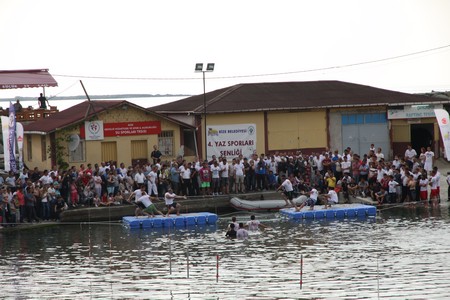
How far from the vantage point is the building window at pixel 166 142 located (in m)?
52.8

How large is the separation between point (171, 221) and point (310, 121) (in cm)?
1563

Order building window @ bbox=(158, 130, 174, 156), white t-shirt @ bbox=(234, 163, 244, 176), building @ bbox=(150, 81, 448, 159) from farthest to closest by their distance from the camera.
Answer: building @ bbox=(150, 81, 448, 159) < building window @ bbox=(158, 130, 174, 156) < white t-shirt @ bbox=(234, 163, 244, 176)

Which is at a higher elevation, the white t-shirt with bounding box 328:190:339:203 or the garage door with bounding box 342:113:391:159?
the garage door with bounding box 342:113:391:159

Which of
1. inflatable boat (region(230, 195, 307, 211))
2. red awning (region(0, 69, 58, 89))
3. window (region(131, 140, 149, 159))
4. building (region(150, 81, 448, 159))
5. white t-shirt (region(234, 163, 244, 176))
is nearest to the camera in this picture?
inflatable boat (region(230, 195, 307, 211))

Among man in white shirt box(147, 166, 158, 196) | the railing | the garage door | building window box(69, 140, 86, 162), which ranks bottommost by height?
man in white shirt box(147, 166, 158, 196)

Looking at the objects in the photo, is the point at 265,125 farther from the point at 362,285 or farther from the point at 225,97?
the point at 362,285

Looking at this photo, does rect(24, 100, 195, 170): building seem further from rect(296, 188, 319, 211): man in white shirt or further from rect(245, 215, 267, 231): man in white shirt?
rect(245, 215, 267, 231): man in white shirt

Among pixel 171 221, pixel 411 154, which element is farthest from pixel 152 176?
pixel 411 154

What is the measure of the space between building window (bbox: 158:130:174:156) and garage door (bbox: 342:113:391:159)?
33.7 feet

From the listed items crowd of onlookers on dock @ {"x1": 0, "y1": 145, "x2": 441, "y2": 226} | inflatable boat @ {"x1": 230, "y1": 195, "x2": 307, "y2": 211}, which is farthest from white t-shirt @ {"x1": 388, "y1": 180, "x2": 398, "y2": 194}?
inflatable boat @ {"x1": 230, "y1": 195, "x2": 307, "y2": 211}

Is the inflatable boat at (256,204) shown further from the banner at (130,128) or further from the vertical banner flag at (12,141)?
the vertical banner flag at (12,141)

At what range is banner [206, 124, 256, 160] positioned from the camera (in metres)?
54.0

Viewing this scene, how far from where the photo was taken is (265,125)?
5512 centimetres

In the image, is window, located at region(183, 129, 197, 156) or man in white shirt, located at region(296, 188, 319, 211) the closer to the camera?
man in white shirt, located at region(296, 188, 319, 211)
